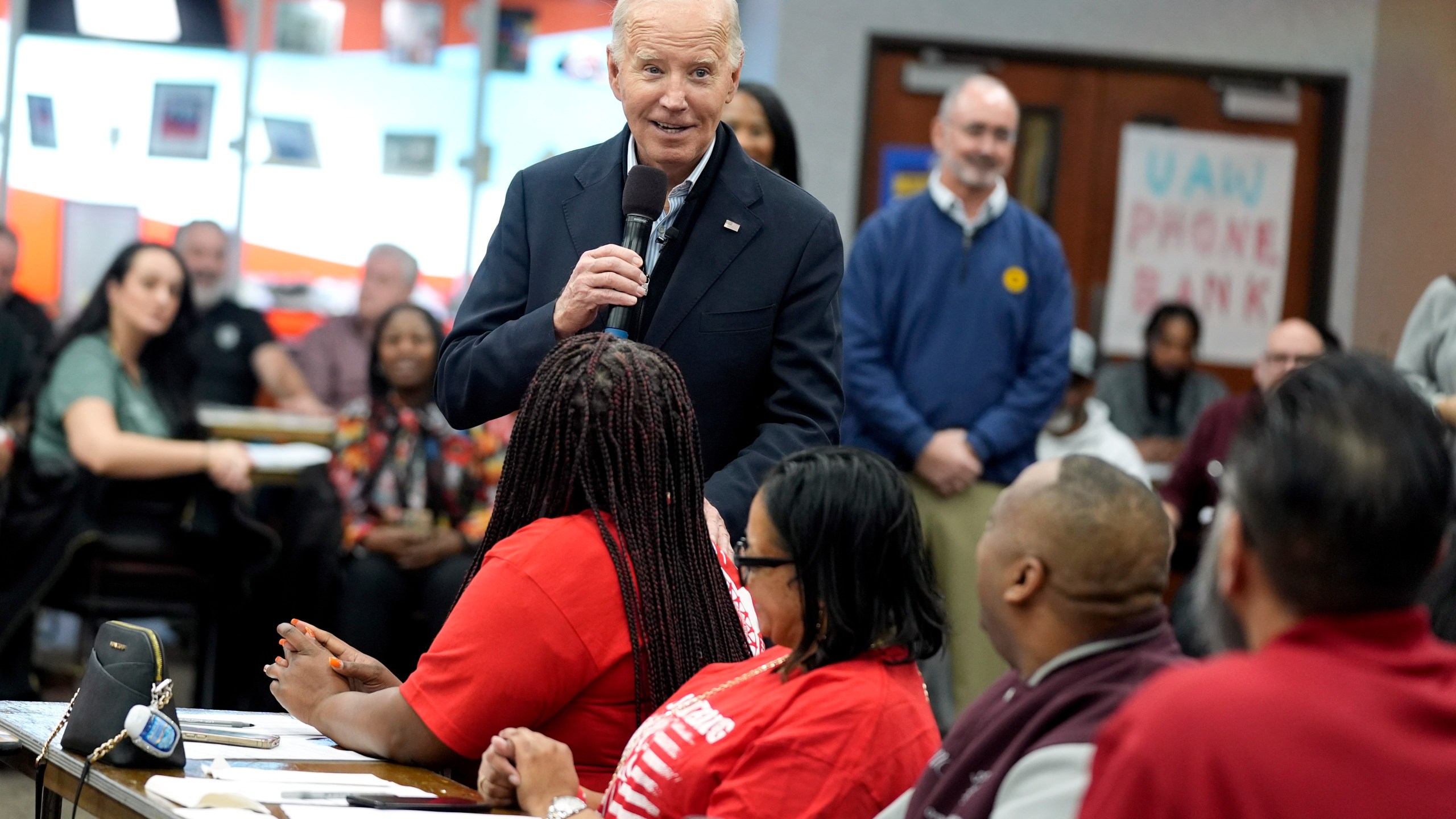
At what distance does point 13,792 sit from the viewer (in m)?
3.80

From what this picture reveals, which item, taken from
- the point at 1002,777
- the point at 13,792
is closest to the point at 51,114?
the point at 13,792

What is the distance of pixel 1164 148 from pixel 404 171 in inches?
140

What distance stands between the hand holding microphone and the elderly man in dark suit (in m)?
0.08

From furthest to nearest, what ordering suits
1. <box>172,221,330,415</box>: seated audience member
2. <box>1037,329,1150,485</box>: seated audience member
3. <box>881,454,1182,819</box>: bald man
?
<box>172,221,330,415</box>: seated audience member < <box>1037,329,1150,485</box>: seated audience member < <box>881,454,1182,819</box>: bald man

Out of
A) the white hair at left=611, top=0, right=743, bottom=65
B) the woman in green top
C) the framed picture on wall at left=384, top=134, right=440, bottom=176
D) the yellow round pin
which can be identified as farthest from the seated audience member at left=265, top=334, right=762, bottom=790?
the framed picture on wall at left=384, top=134, right=440, bottom=176

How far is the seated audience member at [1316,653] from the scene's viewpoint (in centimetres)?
94

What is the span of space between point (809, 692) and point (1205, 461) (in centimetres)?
356

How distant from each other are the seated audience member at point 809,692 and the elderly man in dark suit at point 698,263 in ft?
1.54

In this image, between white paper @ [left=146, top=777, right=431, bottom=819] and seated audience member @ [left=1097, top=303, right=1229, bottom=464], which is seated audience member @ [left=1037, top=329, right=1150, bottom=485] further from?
white paper @ [left=146, top=777, right=431, bottom=819]

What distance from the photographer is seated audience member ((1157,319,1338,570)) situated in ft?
16.1

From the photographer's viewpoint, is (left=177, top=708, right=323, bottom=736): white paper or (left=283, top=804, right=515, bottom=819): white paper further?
(left=177, top=708, right=323, bottom=736): white paper

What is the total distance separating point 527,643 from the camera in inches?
72.2

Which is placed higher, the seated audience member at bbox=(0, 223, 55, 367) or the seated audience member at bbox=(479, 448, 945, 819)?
the seated audience member at bbox=(0, 223, 55, 367)

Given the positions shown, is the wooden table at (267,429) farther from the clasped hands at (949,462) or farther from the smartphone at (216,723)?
the smartphone at (216,723)
